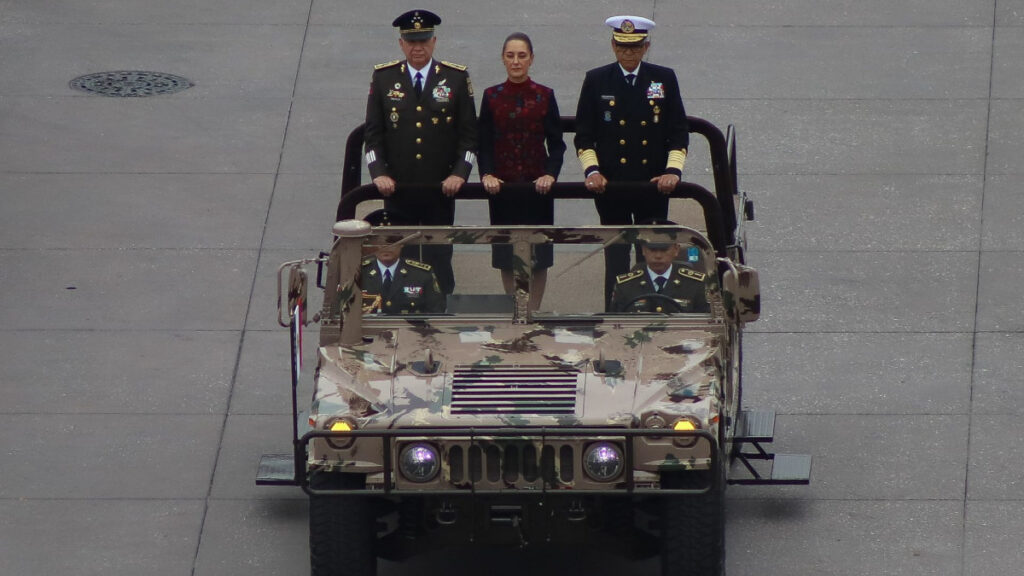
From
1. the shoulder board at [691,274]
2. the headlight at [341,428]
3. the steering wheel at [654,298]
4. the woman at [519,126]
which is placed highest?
the woman at [519,126]

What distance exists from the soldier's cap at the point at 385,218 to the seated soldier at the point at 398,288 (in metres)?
0.63

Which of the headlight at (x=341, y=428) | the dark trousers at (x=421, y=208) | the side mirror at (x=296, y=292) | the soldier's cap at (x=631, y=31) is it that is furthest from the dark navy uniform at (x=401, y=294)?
the soldier's cap at (x=631, y=31)

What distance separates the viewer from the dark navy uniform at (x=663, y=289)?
8.31 metres

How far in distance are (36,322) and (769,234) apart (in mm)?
4889

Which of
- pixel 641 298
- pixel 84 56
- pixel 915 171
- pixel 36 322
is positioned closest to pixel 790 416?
pixel 641 298

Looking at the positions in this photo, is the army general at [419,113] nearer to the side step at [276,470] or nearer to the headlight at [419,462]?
the side step at [276,470]

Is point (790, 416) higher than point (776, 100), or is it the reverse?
point (776, 100)

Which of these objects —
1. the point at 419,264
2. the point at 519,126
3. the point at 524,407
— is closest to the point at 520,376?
the point at 524,407

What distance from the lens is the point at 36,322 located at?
11.1 m

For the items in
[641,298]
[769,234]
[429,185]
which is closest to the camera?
[641,298]

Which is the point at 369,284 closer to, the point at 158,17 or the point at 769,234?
the point at 769,234

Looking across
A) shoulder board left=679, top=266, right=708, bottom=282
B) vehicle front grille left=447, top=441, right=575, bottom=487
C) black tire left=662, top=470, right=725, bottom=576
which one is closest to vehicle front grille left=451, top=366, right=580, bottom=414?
vehicle front grille left=447, top=441, right=575, bottom=487

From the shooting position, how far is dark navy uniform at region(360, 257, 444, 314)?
27.3 ft

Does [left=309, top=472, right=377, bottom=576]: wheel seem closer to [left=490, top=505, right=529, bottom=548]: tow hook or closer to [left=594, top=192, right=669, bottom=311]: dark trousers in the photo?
[left=490, top=505, right=529, bottom=548]: tow hook
